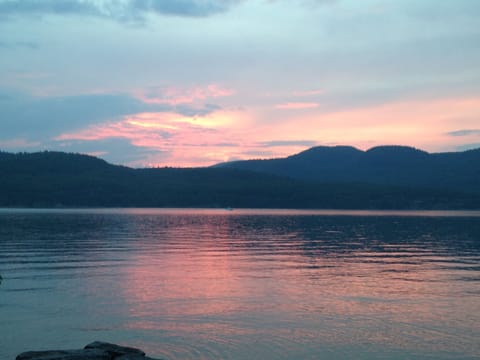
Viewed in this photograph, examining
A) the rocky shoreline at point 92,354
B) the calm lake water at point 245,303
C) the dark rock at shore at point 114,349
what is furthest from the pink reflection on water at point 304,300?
the rocky shoreline at point 92,354

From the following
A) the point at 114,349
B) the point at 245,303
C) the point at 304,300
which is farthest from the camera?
the point at 304,300

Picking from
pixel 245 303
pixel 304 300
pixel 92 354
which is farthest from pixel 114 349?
pixel 304 300

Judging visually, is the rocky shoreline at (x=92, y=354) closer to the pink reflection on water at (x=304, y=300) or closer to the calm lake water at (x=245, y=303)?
the calm lake water at (x=245, y=303)

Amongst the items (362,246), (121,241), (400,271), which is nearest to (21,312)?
(400,271)

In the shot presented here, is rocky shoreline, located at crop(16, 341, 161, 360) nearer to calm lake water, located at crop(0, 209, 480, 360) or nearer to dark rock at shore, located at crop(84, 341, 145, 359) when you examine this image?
dark rock at shore, located at crop(84, 341, 145, 359)

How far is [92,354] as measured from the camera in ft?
57.9

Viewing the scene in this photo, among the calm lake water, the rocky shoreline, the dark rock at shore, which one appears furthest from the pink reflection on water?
the rocky shoreline

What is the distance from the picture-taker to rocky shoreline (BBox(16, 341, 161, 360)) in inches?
680

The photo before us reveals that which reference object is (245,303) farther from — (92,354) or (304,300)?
(92,354)

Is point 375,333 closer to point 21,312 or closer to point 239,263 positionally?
point 21,312

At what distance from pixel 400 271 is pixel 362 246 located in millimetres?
21464

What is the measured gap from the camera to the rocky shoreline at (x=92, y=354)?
17.3 meters

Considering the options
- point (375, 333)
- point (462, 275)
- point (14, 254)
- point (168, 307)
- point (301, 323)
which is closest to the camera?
point (375, 333)

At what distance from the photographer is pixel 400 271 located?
4197 centimetres
